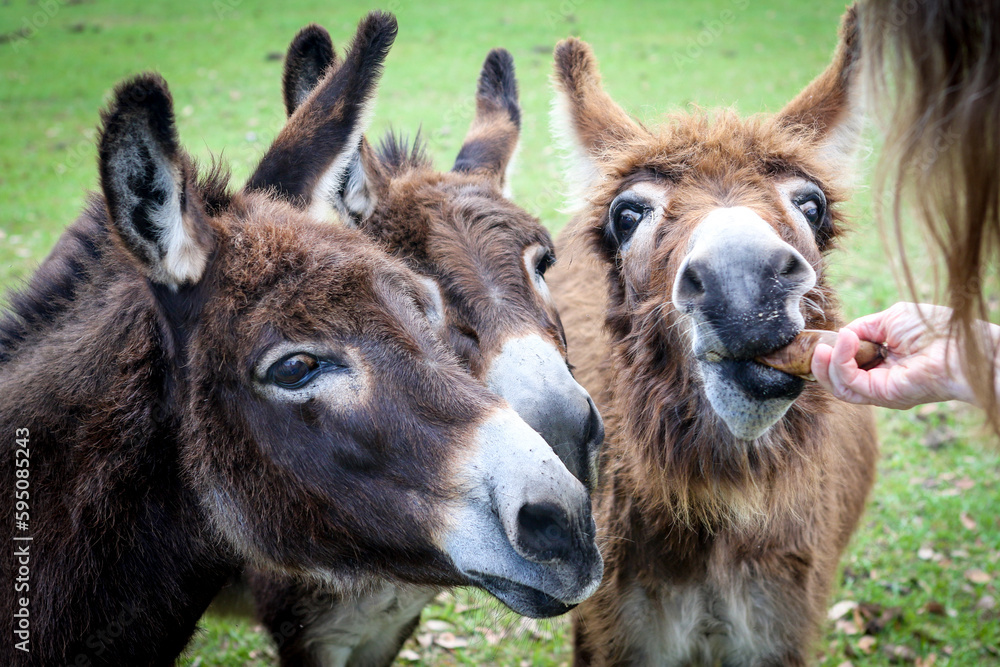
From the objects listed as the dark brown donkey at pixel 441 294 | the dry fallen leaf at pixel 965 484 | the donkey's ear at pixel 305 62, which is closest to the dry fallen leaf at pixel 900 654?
the dry fallen leaf at pixel 965 484

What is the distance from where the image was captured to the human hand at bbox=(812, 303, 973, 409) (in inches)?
95.3

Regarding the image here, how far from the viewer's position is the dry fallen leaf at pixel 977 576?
548 centimetres

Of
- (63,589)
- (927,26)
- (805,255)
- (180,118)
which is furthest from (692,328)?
(180,118)

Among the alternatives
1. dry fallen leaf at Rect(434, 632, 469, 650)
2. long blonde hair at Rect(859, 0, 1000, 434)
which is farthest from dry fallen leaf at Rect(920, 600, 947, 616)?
long blonde hair at Rect(859, 0, 1000, 434)

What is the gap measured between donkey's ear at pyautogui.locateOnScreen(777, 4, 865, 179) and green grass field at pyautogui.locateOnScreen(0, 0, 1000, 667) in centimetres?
46

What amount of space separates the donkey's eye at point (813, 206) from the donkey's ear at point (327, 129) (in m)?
2.02

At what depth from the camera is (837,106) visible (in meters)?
3.86

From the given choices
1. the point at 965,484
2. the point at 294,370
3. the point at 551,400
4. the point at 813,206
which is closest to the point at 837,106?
the point at 813,206

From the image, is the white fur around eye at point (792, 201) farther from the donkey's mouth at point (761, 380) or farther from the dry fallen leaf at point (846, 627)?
the dry fallen leaf at point (846, 627)

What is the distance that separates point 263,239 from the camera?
2.71 metres

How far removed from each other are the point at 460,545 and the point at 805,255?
1.85 m

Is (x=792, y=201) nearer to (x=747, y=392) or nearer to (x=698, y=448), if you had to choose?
(x=747, y=392)

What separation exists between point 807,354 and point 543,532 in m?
1.13

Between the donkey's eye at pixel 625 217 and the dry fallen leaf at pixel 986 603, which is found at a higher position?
the donkey's eye at pixel 625 217
